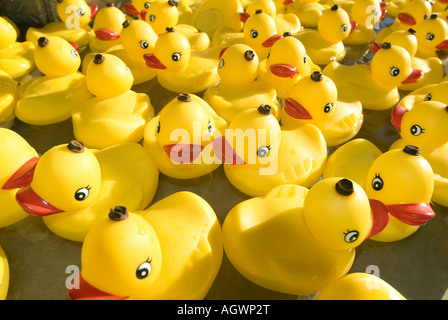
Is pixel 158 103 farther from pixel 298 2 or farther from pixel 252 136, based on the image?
pixel 298 2

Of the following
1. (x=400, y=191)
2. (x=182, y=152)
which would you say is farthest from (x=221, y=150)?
(x=400, y=191)

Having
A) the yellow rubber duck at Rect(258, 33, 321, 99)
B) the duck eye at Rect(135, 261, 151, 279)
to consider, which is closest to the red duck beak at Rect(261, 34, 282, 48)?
the yellow rubber duck at Rect(258, 33, 321, 99)

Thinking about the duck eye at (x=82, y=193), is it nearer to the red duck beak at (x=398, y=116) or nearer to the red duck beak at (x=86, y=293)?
the red duck beak at (x=86, y=293)

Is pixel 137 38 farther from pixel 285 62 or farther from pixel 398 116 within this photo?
pixel 398 116

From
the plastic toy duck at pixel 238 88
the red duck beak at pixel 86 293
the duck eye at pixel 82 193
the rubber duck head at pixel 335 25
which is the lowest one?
the red duck beak at pixel 86 293

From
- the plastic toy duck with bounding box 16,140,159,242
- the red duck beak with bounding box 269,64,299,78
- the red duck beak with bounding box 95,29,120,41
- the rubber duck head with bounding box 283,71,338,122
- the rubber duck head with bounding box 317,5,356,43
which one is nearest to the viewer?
the plastic toy duck with bounding box 16,140,159,242

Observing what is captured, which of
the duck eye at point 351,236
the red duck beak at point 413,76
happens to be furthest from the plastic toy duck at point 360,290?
the red duck beak at point 413,76

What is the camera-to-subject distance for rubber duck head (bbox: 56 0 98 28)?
7.79ft

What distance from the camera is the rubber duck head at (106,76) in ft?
5.88

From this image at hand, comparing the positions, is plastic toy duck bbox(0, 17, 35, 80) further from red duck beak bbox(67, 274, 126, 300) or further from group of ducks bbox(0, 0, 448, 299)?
red duck beak bbox(67, 274, 126, 300)

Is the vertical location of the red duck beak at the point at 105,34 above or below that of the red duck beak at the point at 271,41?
below

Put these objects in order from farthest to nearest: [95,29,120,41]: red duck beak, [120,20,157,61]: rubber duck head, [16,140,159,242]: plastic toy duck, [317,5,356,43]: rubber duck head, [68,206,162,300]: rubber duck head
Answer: [317,5,356,43]: rubber duck head
[95,29,120,41]: red duck beak
[120,20,157,61]: rubber duck head
[16,140,159,242]: plastic toy duck
[68,206,162,300]: rubber duck head

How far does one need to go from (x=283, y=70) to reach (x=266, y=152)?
547 millimetres

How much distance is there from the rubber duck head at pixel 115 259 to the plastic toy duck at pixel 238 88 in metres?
0.95
